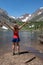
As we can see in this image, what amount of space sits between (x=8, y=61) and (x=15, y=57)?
1293mm

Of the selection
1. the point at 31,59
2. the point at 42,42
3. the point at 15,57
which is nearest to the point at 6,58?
the point at 15,57

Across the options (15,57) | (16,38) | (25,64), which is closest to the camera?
(25,64)

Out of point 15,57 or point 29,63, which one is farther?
point 15,57

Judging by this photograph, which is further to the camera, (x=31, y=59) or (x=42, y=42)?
(x=42, y=42)

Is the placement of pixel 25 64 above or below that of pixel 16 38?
below

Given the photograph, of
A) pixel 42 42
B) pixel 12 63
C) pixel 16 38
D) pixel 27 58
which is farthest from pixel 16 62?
pixel 42 42

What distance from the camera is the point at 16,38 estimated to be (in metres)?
19.5

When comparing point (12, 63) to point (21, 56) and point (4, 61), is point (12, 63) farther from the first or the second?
point (21, 56)

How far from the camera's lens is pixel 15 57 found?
1806cm

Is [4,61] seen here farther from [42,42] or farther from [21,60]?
[42,42]

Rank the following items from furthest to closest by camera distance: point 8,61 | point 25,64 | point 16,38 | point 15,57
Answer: point 16,38 → point 15,57 → point 8,61 → point 25,64

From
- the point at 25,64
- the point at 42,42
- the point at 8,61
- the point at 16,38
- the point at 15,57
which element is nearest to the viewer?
the point at 25,64

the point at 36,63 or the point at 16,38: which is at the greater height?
the point at 16,38

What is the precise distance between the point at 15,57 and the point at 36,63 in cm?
231
